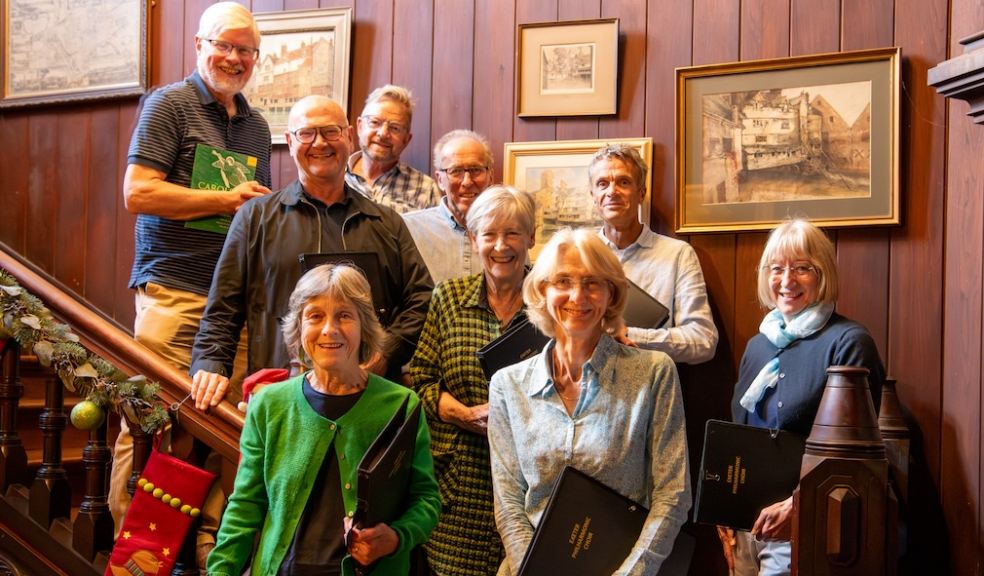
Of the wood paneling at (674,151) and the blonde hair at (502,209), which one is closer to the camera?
the blonde hair at (502,209)

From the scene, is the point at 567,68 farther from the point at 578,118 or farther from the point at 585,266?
the point at 585,266

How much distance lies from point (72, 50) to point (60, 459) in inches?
85.6

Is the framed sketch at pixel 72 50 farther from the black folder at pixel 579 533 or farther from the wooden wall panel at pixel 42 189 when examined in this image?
the black folder at pixel 579 533

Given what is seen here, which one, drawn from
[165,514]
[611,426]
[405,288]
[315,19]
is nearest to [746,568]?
[611,426]

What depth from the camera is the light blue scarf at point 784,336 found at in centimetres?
258

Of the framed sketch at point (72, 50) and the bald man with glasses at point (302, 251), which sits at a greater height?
the framed sketch at point (72, 50)

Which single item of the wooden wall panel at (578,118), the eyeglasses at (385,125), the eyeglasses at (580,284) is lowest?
the eyeglasses at (580,284)

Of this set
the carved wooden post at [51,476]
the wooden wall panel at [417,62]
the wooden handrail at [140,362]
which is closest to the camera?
the wooden handrail at [140,362]

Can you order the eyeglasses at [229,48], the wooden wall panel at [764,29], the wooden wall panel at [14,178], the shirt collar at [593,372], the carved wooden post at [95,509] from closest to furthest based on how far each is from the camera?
the shirt collar at [593,372] → the carved wooden post at [95,509] → the eyeglasses at [229,48] → the wooden wall panel at [764,29] → the wooden wall panel at [14,178]

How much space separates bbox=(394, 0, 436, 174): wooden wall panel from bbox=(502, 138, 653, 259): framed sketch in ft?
1.16

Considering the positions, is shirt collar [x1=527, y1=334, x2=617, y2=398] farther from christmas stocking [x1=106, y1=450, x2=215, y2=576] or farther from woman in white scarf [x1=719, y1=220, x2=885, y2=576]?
christmas stocking [x1=106, y1=450, x2=215, y2=576]

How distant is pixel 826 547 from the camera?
2.00 metres

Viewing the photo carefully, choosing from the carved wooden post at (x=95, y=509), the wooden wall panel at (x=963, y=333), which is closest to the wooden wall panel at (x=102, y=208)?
the carved wooden post at (x=95, y=509)

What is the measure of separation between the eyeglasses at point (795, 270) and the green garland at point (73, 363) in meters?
1.55
